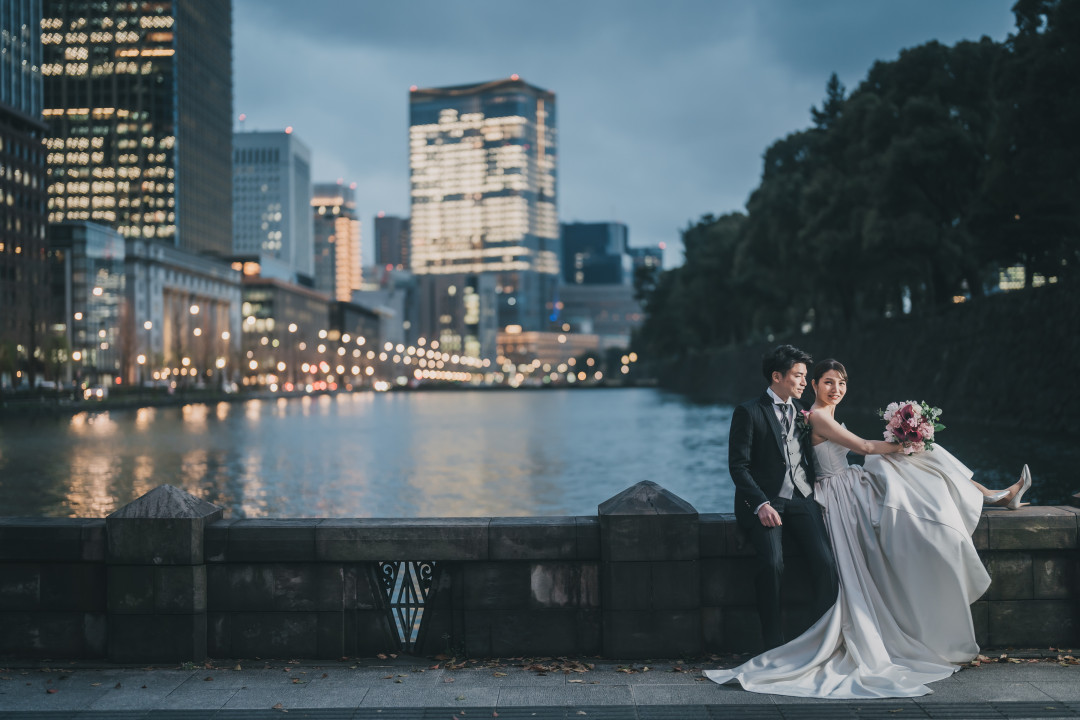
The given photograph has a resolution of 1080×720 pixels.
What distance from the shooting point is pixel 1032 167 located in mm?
36375

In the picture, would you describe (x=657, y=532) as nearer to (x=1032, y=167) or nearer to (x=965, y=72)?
(x=1032, y=167)

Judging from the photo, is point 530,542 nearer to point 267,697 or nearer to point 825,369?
A: point 267,697


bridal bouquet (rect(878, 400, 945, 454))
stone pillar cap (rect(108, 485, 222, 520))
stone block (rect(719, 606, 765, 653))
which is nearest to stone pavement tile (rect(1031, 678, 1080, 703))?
bridal bouquet (rect(878, 400, 945, 454))

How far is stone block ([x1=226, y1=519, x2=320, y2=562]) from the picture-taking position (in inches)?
302

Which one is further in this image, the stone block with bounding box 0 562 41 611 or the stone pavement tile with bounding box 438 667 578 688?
the stone block with bounding box 0 562 41 611

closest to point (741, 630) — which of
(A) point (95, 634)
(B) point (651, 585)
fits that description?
(B) point (651, 585)

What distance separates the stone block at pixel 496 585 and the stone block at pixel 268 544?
115cm

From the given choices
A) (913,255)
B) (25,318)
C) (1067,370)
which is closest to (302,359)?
(25,318)

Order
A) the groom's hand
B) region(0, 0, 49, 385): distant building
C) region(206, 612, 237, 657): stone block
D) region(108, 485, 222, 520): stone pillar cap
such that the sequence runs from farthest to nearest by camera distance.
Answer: region(0, 0, 49, 385): distant building → region(206, 612, 237, 657): stone block → region(108, 485, 222, 520): stone pillar cap → the groom's hand

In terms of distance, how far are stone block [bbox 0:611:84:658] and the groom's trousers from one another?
482 cm

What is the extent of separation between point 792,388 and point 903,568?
4.54 ft

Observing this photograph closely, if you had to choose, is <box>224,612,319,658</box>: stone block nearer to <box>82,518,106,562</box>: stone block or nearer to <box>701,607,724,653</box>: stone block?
<box>82,518,106,562</box>: stone block

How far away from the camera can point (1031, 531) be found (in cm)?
765

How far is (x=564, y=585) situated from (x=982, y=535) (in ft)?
9.78
